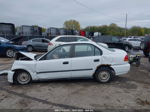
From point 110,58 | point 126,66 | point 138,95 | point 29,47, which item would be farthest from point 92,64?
point 29,47

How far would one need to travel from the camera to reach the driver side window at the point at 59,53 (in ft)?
16.1

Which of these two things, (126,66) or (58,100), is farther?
(126,66)

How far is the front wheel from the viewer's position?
495cm

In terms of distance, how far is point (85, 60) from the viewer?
488 centimetres

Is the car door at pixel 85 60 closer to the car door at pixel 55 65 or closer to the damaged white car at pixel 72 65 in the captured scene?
the damaged white car at pixel 72 65

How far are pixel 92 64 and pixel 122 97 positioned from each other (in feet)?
4.79

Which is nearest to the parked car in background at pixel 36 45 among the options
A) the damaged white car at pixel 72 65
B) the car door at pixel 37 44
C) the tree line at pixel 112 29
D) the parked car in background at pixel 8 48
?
the car door at pixel 37 44

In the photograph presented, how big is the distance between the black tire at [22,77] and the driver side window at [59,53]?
831 mm

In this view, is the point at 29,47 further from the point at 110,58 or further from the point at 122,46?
the point at 110,58

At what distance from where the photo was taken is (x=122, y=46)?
588 inches

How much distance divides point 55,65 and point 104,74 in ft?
5.63

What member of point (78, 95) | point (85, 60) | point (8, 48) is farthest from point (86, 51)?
point (8, 48)

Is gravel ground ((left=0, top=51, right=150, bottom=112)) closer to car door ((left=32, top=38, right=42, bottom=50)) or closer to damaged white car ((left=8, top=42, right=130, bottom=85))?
damaged white car ((left=8, top=42, right=130, bottom=85))

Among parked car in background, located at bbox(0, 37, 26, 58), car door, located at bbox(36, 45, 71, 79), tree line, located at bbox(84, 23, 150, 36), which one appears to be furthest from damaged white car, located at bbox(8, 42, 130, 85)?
tree line, located at bbox(84, 23, 150, 36)
